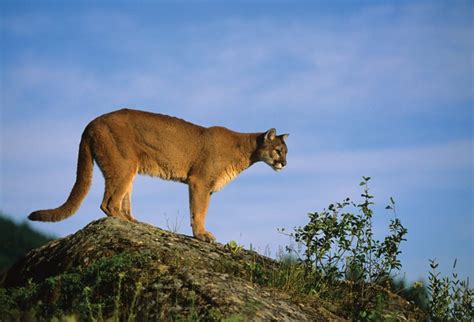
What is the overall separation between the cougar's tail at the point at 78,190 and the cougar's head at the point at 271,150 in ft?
13.7

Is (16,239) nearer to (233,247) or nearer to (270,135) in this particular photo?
(270,135)

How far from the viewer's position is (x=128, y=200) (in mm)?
11750

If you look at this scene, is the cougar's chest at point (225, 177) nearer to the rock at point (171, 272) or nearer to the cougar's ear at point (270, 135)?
the cougar's ear at point (270, 135)

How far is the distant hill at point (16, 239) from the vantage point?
20.2m

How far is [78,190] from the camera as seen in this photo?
37.4 ft

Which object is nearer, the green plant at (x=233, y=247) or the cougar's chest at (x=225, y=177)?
the green plant at (x=233, y=247)

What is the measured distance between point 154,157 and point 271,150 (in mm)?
3293

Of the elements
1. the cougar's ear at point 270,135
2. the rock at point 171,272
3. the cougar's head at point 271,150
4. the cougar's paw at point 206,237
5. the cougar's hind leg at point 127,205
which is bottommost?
the rock at point 171,272

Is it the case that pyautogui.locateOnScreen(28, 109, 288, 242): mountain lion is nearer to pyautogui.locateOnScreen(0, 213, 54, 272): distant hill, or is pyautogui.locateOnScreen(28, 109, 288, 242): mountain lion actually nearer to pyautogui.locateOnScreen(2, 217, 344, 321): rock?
pyautogui.locateOnScreen(2, 217, 344, 321): rock

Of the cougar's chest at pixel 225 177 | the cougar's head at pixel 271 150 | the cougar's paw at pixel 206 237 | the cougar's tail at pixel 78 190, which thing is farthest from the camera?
the cougar's head at pixel 271 150

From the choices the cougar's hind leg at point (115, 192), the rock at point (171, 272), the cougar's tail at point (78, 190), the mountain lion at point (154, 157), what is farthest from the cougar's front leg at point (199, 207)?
the cougar's tail at point (78, 190)

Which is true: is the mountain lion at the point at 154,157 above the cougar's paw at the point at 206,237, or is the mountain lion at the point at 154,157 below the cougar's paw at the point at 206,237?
above

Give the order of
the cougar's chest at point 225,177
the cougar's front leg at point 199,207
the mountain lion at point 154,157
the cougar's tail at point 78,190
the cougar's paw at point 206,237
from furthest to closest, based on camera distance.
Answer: the cougar's chest at point 225,177 → the cougar's front leg at point 199,207 → the mountain lion at point 154,157 → the cougar's paw at point 206,237 → the cougar's tail at point 78,190

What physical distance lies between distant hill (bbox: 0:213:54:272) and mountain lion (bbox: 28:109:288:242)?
9402 mm
